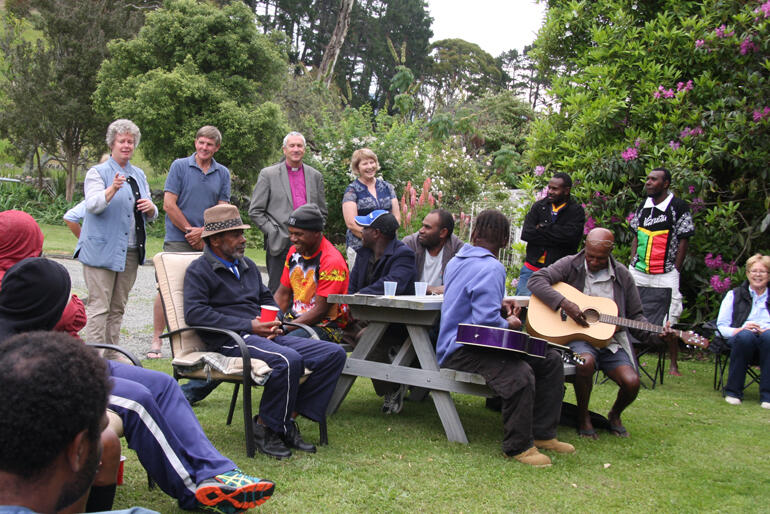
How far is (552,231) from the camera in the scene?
6.98 meters

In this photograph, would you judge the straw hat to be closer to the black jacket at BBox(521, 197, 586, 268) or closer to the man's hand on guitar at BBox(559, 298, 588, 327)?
the man's hand on guitar at BBox(559, 298, 588, 327)

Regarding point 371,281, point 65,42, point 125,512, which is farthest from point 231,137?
point 125,512

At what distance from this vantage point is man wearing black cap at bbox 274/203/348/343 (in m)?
5.04

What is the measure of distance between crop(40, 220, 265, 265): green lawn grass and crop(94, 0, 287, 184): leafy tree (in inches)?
137

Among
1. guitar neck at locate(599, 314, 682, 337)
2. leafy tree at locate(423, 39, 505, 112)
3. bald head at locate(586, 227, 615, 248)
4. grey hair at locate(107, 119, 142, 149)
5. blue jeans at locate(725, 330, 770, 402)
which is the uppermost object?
leafy tree at locate(423, 39, 505, 112)

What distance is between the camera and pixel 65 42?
926 inches

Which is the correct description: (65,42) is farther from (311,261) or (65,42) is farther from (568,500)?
(568,500)

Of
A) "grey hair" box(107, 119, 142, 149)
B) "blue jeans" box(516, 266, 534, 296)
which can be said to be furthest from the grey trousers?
"grey hair" box(107, 119, 142, 149)

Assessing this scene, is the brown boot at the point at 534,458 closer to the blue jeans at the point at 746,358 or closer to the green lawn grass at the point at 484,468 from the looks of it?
the green lawn grass at the point at 484,468

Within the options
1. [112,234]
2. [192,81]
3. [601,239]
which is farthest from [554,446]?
[192,81]

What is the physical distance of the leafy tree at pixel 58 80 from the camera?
75.0 feet

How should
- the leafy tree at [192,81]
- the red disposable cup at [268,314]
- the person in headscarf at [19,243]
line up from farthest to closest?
1. the leafy tree at [192,81]
2. the red disposable cup at [268,314]
3. the person in headscarf at [19,243]

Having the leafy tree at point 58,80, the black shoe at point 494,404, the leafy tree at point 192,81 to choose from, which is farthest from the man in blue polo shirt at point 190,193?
the leafy tree at point 58,80

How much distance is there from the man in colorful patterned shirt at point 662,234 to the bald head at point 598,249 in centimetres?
234
